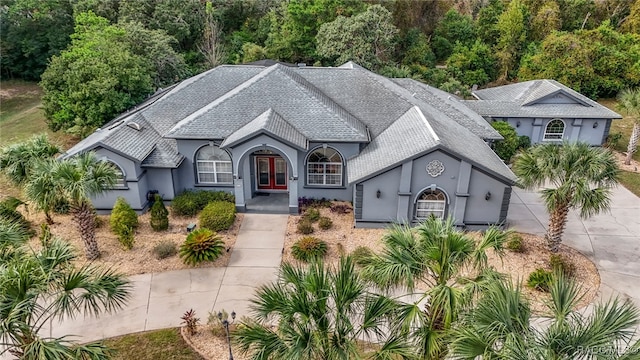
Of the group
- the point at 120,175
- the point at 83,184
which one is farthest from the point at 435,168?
the point at 120,175

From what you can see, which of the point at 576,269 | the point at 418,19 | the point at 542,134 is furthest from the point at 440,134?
the point at 418,19

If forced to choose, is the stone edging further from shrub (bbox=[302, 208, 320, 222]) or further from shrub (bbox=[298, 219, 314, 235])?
shrub (bbox=[302, 208, 320, 222])

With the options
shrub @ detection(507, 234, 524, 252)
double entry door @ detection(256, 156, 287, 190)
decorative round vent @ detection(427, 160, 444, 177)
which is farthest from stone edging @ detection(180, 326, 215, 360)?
shrub @ detection(507, 234, 524, 252)

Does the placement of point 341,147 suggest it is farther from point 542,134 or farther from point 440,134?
point 542,134

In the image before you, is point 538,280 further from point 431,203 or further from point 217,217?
point 217,217

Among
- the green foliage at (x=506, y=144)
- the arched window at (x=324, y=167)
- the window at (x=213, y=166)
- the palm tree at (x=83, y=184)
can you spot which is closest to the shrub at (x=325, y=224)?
the arched window at (x=324, y=167)
